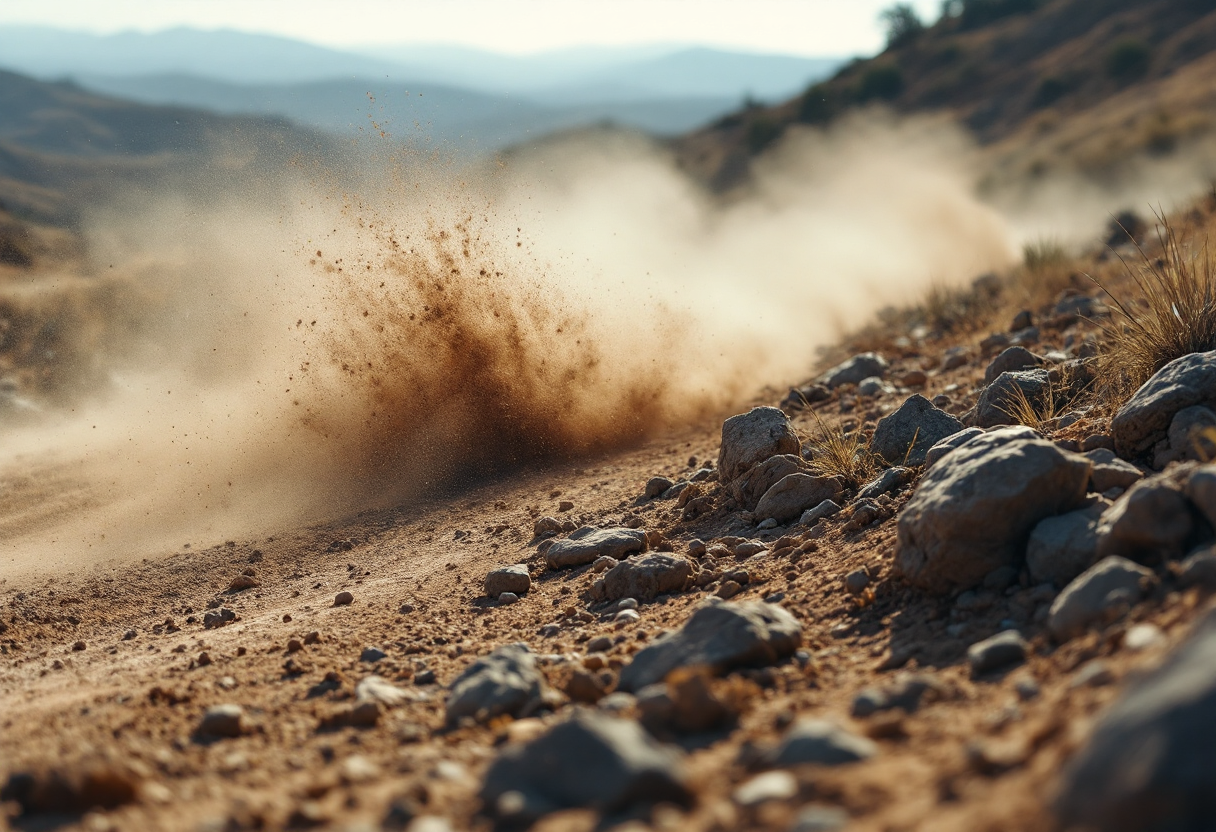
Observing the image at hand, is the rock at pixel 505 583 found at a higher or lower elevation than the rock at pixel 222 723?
lower

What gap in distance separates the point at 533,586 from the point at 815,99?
46620 mm

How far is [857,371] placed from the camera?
382 inches

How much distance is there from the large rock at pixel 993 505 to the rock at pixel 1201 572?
0.79 m

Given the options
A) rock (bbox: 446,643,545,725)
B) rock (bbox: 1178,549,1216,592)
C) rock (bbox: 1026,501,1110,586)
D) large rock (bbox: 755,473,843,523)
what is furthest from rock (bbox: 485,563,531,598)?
rock (bbox: 1178,549,1216,592)

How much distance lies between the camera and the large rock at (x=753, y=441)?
21.0ft

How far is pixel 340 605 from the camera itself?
570 cm

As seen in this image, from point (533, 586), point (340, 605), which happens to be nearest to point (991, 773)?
point (533, 586)

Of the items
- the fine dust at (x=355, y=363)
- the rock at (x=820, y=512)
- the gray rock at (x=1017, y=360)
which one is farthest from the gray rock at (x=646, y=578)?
the fine dust at (x=355, y=363)

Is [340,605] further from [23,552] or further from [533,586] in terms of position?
[23,552]

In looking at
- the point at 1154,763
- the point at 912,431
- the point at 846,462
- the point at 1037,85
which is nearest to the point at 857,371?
the point at 912,431

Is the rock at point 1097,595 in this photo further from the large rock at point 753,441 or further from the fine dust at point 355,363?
the fine dust at point 355,363

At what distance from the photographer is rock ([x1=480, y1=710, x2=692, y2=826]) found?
2486mm

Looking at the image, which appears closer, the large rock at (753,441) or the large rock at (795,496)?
the large rock at (795,496)

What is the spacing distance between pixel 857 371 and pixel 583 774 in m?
7.61
